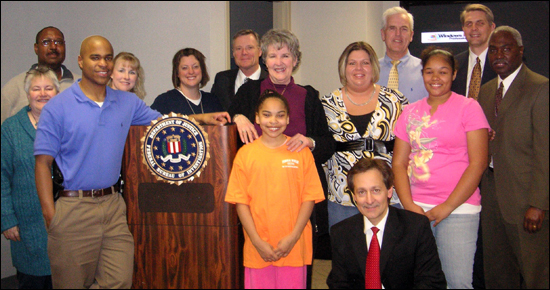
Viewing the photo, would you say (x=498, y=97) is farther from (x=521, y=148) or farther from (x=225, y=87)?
(x=225, y=87)

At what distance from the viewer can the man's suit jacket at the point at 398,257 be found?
207 cm

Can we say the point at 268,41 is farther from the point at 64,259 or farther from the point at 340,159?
the point at 64,259

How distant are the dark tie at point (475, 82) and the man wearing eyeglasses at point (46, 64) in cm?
279

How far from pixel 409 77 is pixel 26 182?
2.67 m

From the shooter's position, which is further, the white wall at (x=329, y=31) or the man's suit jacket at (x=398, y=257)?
the white wall at (x=329, y=31)

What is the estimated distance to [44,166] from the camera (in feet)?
7.35

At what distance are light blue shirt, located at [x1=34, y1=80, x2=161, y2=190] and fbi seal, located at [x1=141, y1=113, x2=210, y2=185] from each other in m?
0.20

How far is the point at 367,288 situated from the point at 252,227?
61 centimetres

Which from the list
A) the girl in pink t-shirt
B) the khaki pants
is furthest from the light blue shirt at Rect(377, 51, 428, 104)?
the khaki pants

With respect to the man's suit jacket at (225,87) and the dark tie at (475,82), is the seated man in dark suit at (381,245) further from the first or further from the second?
the man's suit jacket at (225,87)

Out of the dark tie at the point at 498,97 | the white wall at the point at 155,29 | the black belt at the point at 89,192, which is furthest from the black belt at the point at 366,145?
the white wall at the point at 155,29

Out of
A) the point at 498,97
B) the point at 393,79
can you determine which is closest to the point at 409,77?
the point at 393,79

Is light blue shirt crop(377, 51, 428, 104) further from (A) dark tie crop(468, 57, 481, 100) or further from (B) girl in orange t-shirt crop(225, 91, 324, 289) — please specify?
(B) girl in orange t-shirt crop(225, 91, 324, 289)

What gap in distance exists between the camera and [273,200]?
2.30 m
